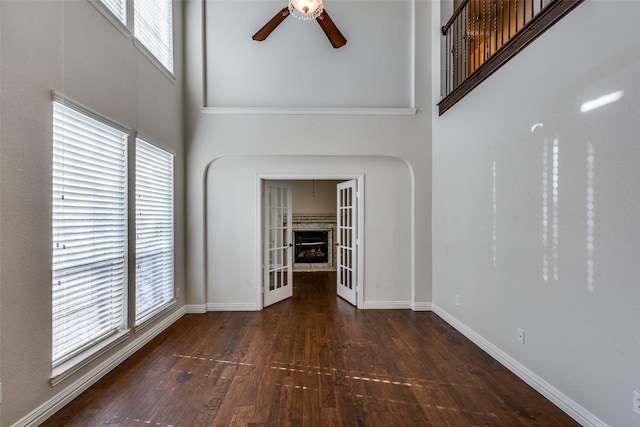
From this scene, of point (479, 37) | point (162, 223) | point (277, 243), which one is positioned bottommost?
point (277, 243)

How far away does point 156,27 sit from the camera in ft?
12.2

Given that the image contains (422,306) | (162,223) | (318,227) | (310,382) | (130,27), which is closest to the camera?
(310,382)

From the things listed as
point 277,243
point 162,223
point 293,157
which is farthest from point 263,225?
point 162,223

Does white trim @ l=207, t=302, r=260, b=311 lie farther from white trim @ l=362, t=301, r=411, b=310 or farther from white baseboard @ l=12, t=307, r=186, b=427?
white trim @ l=362, t=301, r=411, b=310

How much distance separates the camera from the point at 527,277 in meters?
2.62

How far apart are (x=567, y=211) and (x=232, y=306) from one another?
406 centimetres

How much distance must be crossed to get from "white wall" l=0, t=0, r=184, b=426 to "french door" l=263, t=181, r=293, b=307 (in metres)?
2.49

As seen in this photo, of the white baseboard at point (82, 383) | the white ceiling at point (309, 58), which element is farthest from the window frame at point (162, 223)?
the white ceiling at point (309, 58)

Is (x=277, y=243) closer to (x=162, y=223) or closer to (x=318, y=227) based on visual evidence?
(x=162, y=223)

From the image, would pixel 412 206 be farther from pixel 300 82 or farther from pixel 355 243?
pixel 300 82

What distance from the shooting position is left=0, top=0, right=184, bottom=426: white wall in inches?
74.3

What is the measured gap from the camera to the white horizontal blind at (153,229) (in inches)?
131

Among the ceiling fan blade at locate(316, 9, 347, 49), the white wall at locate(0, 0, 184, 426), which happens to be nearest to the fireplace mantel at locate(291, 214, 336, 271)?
the ceiling fan blade at locate(316, 9, 347, 49)

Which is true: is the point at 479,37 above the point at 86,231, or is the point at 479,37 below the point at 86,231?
above
